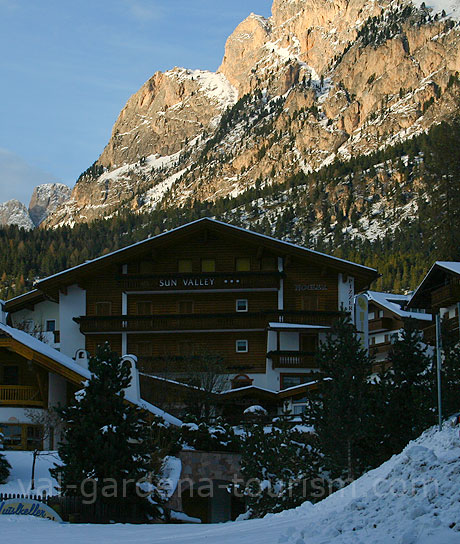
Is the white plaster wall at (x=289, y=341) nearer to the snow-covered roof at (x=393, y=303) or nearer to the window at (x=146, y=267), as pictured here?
the window at (x=146, y=267)

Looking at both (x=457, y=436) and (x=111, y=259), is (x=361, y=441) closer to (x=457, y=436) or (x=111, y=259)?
(x=457, y=436)

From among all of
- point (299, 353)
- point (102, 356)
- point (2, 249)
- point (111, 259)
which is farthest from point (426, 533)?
point (2, 249)

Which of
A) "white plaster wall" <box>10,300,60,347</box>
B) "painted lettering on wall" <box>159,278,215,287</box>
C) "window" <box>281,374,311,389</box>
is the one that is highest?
"painted lettering on wall" <box>159,278,215,287</box>

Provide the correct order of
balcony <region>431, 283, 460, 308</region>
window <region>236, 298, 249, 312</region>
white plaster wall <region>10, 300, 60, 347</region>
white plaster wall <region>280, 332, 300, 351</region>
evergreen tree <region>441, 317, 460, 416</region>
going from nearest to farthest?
evergreen tree <region>441, 317, 460, 416</region> < balcony <region>431, 283, 460, 308</region> < white plaster wall <region>280, 332, 300, 351</region> < window <region>236, 298, 249, 312</region> < white plaster wall <region>10, 300, 60, 347</region>

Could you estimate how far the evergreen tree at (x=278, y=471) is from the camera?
22188 millimetres

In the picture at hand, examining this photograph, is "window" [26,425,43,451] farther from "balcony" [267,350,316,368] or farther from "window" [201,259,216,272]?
"window" [201,259,216,272]

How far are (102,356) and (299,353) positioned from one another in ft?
99.4

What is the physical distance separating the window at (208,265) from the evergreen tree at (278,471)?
103 feet

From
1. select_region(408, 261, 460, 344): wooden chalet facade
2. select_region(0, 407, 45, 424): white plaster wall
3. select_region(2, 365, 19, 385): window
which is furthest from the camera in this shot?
select_region(408, 261, 460, 344): wooden chalet facade

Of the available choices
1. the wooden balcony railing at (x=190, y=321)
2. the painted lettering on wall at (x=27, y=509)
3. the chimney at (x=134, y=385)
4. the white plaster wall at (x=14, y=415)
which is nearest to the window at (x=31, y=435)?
the white plaster wall at (x=14, y=415)

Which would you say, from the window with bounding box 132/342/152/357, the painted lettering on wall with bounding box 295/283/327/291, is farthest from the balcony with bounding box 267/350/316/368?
the window with bounding box 132/342/152/357

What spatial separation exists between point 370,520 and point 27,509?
9.90m

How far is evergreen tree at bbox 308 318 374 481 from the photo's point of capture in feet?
71.3

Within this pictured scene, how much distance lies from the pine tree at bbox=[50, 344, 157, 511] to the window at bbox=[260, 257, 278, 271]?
107 ft
